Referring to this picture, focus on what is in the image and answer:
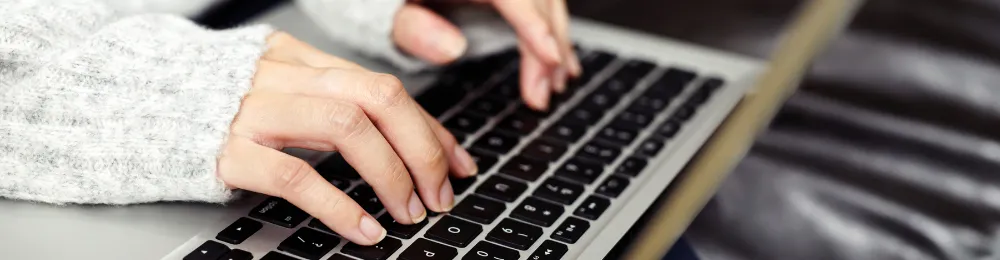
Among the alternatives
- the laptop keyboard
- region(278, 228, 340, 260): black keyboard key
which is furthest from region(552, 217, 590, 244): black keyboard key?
region(278, 228, 340, 260): black keyboard key

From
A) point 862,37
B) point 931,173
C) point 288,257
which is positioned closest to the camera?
point 288,257

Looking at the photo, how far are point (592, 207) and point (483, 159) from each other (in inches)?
2.9

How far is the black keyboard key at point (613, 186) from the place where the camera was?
20.7 inches

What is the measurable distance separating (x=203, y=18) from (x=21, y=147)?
0.33 m

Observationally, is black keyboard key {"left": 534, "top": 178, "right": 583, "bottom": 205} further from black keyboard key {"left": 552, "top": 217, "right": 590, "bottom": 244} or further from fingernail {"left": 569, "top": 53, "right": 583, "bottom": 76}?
fingernail {"left": 569, "top": 53, "right": 583, "bottom": 76}

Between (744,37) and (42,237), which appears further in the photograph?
(744,37)

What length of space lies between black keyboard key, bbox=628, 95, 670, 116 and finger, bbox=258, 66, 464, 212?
18cm

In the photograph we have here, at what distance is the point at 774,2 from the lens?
0.81m

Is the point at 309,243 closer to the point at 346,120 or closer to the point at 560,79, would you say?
the point at 346,120

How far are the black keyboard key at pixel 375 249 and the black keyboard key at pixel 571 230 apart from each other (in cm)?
8

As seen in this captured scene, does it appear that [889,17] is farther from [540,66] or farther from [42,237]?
[42,237]

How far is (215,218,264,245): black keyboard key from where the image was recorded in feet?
1.49

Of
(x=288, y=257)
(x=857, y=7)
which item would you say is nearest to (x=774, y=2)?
(x=857, y=7)

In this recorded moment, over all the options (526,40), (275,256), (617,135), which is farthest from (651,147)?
(275,256)
